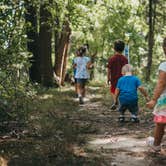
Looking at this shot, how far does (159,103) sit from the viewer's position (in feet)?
24.8

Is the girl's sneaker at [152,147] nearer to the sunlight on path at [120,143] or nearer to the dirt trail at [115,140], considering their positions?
the dirt trail at [115,140]

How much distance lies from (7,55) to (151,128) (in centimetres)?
341

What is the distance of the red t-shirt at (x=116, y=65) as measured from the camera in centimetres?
1391

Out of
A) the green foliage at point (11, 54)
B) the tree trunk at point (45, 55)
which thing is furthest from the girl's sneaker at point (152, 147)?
the tree trunk at point (45, 55)

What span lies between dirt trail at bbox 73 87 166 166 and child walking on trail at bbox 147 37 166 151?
0.95ft

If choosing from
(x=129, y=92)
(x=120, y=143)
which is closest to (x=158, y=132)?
(x=120, y=143)

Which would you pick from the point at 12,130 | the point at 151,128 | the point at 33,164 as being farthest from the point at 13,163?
the point at 151,128

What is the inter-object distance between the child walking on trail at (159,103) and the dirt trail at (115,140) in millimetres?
291

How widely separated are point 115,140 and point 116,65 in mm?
4861

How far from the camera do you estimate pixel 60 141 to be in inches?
348

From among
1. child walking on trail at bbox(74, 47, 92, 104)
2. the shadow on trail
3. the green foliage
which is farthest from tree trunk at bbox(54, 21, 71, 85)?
the green foliage

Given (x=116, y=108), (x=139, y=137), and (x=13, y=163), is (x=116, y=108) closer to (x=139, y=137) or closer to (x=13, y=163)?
(x=139, y=137)

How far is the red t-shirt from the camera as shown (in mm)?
13914

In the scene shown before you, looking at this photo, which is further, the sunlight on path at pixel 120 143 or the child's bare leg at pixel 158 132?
the sunlight on path at pixel 120 143
